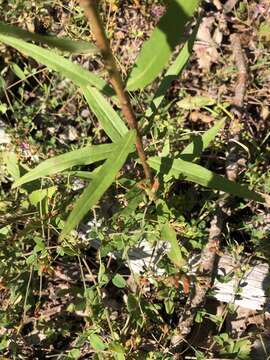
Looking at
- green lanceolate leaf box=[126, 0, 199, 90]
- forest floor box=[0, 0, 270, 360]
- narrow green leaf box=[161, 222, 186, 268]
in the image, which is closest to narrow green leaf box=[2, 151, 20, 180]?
forest floor box=[0, 0, 270, 360]

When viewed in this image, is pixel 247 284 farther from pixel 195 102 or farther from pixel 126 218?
pixel 195 102

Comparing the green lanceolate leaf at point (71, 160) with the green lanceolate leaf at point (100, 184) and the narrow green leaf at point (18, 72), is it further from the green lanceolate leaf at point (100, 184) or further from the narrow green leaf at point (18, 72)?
the narrow green leaf at point (18, 72)

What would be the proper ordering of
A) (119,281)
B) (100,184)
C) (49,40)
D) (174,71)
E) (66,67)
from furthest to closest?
(119,281) < (174,71) < (66,67) < (100,184) < (49,40)

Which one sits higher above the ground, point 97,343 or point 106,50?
point 106,50

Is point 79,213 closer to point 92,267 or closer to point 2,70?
point 92,267

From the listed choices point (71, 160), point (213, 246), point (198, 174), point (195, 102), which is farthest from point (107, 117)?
point (195, 102)

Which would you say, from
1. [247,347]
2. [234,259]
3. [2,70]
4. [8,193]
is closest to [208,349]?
[247,347]

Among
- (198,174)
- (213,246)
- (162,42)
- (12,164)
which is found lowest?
(213,246)
